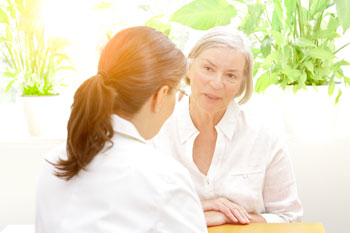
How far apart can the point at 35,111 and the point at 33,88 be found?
111 mm

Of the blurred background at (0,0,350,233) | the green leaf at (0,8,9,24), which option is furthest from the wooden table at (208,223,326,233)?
the green leaf at (0,8,9,24)

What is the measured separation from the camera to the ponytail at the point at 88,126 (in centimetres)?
106

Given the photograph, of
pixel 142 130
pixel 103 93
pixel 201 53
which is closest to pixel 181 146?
pixel 201 53

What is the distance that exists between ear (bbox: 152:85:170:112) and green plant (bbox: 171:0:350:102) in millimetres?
1219

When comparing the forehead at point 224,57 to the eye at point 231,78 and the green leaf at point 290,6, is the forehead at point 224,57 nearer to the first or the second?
the eye at point 231,78

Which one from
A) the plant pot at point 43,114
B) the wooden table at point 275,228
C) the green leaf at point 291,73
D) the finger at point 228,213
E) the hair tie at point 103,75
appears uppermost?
the hair tie at point 103,75

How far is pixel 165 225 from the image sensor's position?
1007 millimetres

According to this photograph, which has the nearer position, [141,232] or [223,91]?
[141,232]

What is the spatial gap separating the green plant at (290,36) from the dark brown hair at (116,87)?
1.24 metres

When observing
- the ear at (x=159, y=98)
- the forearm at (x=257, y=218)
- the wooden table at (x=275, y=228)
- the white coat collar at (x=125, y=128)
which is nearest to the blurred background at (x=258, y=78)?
the forearm at (x=257, y=218)

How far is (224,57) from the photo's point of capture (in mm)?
1844

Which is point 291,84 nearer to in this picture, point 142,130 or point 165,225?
point 142,130

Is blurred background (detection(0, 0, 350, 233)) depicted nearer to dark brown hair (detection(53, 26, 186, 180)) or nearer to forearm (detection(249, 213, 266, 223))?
forearm (detection(249, 213, 266, 223))

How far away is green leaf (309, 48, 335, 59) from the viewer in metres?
2.35
